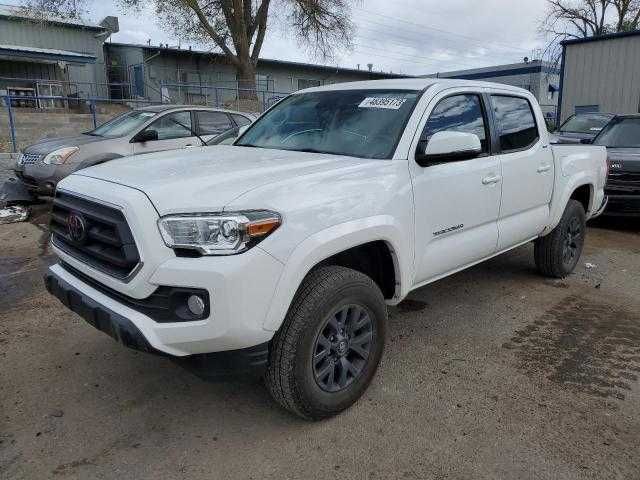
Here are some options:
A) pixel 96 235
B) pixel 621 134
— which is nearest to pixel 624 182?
pixel 621 134

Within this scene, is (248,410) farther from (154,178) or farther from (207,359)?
(154,178)

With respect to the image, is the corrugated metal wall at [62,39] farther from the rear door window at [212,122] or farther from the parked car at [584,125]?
the parked car at [584,125]

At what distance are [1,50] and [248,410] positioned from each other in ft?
87.8

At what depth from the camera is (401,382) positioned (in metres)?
3.28

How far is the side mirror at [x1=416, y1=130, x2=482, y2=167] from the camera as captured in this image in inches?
123

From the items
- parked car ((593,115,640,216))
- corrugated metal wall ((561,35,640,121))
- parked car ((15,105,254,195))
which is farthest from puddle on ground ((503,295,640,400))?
corrugated metal wall ((561,35,640,121))

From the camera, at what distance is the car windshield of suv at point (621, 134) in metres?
8.30

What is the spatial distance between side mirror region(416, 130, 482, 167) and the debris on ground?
6624mm

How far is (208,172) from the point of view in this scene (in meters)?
2.73

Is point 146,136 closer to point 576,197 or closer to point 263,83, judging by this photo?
point 576,197

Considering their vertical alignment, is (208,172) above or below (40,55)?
below

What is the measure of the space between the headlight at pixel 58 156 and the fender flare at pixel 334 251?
6.49 meters

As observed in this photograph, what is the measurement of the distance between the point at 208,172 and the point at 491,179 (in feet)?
6.92

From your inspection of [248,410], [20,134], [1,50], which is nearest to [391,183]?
[248,410]
